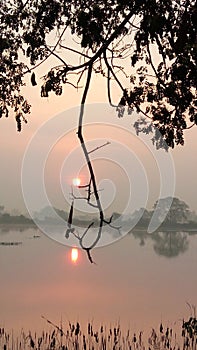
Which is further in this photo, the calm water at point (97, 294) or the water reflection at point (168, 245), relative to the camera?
the water reflection at point (168, 245)

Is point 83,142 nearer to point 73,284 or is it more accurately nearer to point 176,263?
point 73,284

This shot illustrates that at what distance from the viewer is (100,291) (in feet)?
124

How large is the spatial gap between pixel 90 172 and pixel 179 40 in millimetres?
2025

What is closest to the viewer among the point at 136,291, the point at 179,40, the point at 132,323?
the point at 179,40

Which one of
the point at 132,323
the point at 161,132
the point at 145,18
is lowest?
the point at 132,323

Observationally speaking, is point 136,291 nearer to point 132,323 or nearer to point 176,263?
point 132,323

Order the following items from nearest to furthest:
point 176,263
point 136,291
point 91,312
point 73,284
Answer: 1. point 91,312
2. point 136,291
3. point 73,284
4. point 176,263

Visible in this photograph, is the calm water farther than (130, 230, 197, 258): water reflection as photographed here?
No

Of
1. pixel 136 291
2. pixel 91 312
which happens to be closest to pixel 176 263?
pixel 136 291

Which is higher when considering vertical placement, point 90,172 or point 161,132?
point 161,132

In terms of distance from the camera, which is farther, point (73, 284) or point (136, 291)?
point (73, 284)

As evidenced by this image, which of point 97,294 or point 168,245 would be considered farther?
point 168,245

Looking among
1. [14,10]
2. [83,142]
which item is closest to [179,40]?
[83,142]

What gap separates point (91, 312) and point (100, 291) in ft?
32.3
